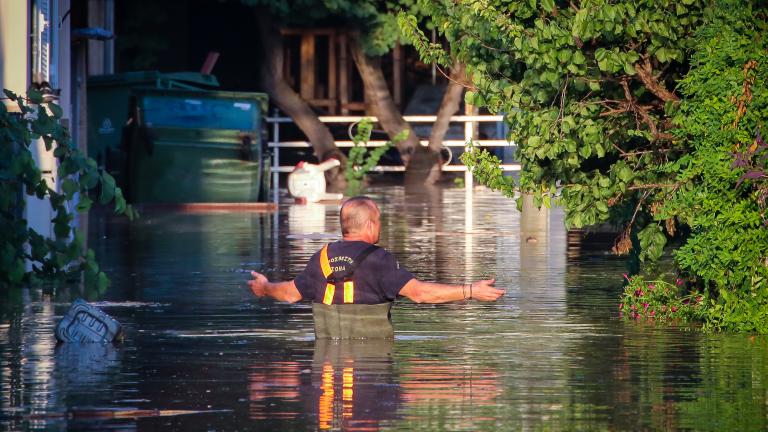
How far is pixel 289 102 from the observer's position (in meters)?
34.3

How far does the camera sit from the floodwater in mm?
8297

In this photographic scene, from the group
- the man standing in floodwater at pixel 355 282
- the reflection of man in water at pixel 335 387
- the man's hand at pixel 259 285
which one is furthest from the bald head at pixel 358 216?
the reflection of man in water at pixel 335 387

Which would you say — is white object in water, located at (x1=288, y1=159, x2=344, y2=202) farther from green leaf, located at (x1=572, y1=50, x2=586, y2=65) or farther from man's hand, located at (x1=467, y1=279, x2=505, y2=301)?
man's hand, located at (x1=467, y1=279, x2=505, y2=301)

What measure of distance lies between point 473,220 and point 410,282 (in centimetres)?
1314

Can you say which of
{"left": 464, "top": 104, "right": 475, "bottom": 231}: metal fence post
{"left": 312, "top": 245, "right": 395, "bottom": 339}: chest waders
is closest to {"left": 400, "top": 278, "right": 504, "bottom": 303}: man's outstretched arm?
{"left": 312, "top": 245, "right": 395, "bottom": 339}: chest waders

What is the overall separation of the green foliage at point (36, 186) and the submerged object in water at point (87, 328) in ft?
8.91

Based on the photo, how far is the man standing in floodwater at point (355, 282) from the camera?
1025 cm

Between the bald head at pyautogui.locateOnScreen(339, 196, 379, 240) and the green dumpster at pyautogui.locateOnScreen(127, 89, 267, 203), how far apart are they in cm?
1541

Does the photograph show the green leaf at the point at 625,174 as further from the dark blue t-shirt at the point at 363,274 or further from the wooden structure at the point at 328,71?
the wooden structure at the point at 328,71

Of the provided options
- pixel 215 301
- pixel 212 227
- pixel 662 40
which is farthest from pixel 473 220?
pixel 662 40

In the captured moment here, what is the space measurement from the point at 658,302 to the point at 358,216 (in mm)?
2689

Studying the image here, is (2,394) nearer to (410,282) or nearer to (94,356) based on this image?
(94,356)

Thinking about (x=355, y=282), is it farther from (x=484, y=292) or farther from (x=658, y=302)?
(x=658, y=302)

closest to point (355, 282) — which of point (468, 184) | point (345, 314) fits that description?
point (345, 314)
